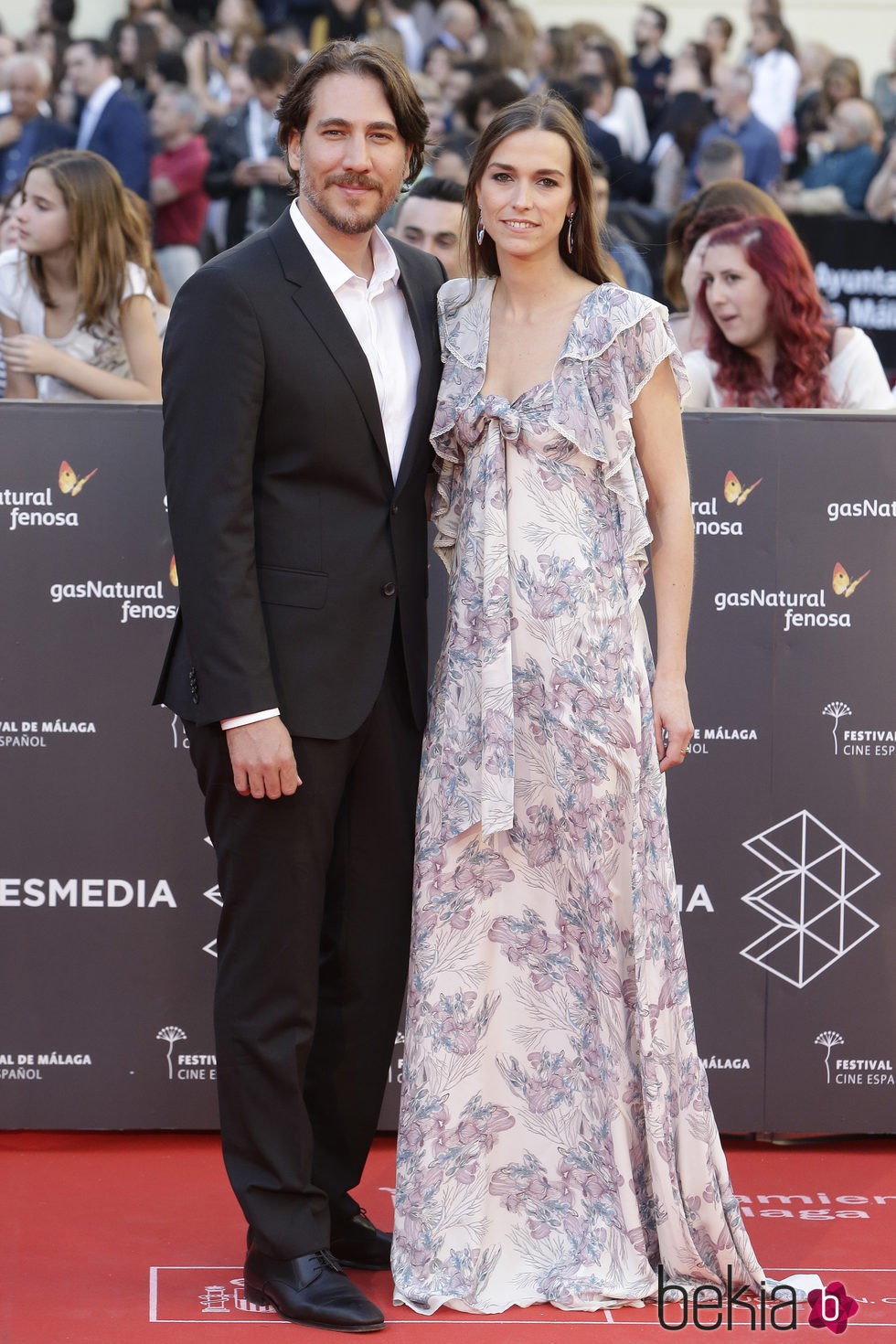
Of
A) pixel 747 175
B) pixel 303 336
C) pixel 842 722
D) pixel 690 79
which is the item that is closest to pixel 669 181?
pixel 747 175

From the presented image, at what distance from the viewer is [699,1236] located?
109 inches

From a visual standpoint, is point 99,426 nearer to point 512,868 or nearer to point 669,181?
point 512,868

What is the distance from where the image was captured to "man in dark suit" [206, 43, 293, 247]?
793 centimetres

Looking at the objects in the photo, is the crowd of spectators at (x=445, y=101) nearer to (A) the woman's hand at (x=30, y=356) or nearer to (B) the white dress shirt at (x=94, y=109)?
(B) the white dress shirt at (x=94, y=109)

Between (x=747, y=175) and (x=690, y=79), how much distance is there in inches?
53.2

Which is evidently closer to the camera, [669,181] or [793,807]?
[793,807]

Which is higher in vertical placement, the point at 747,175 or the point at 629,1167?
the point at 747,175

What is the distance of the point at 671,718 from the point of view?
2771mm

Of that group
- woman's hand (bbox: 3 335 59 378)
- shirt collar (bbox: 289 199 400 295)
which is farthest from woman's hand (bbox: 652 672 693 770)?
woman's hand (bbox: 3 335 59 378)

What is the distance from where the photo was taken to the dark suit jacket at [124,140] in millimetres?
7922

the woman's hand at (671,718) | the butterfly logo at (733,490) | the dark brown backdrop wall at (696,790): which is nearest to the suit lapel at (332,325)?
the woman's hand at (671,718)

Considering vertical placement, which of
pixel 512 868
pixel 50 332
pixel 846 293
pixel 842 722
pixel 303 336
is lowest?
pixel 512 868

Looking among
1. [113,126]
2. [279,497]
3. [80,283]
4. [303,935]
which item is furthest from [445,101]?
[303,935]

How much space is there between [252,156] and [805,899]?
585 cm
